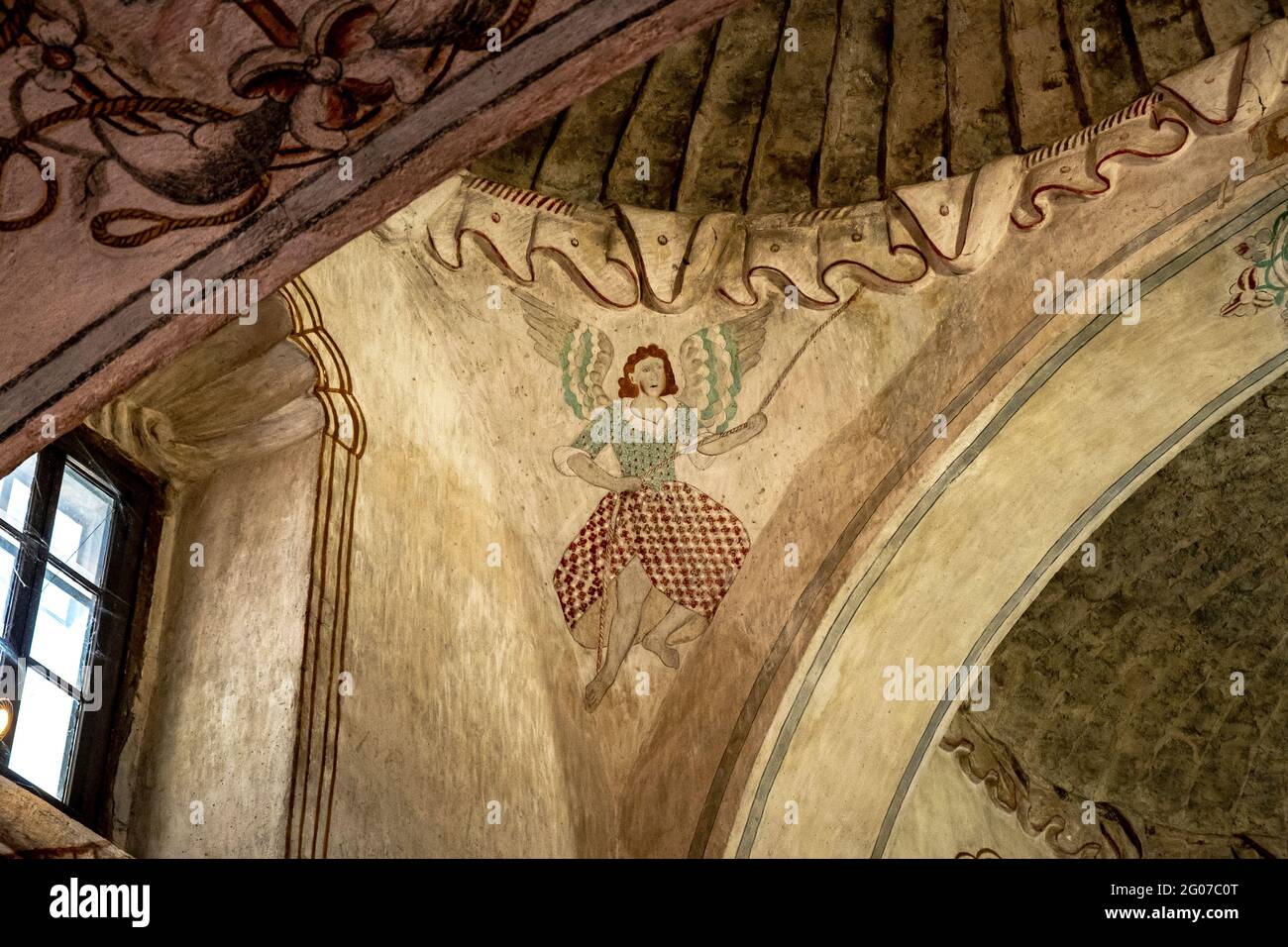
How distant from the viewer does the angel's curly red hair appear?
6270mm

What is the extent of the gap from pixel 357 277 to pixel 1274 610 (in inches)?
191

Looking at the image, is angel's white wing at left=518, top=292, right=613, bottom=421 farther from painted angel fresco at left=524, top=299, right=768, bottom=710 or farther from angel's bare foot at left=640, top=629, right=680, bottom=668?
angel's bare foot at left=640, top=629, right=680, bottom=668

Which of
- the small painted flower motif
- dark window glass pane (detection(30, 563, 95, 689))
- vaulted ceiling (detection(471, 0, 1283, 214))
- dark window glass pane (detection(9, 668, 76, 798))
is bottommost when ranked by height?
dark window glass pane (detection(9, 668, 76, 798))

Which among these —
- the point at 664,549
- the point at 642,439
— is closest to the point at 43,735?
the point at 664,549

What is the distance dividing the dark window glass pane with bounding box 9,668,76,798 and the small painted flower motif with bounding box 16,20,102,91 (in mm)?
1990

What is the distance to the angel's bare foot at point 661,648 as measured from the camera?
19.9 ft

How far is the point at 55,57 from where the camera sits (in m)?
3.08

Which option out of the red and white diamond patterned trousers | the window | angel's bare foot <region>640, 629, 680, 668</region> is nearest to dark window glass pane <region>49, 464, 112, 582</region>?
the window

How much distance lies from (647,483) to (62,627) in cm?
214

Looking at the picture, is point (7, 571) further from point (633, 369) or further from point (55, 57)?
point (633, 369)

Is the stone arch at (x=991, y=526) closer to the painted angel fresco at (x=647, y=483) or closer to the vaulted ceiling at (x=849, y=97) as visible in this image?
the painted angel fresco at (x=647, y=483)

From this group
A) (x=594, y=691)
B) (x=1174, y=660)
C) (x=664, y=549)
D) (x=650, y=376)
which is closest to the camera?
(x=594, y=691)
